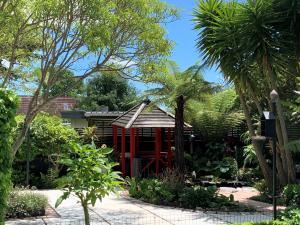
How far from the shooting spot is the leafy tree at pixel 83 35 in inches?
390

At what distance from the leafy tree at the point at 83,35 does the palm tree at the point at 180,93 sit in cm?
427

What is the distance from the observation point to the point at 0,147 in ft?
21.9

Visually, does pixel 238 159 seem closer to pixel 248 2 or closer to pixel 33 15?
pixel 248 2

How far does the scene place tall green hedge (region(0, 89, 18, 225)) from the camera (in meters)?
6.64

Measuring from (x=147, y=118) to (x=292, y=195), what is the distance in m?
7.31

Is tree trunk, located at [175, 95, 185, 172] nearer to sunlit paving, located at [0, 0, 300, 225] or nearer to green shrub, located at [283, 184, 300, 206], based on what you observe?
sunlit paving, located at [0, 0, 300, 225]

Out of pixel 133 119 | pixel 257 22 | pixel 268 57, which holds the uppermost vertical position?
pixel 257 22

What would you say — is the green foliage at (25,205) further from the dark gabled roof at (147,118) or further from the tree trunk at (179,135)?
the dark gabled roof at (147,118)

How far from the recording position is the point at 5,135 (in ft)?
22.0

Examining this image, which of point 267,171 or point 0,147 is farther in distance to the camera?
point 267,171

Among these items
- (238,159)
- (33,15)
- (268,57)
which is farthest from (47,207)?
(238,159)

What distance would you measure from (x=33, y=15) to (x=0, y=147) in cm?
440

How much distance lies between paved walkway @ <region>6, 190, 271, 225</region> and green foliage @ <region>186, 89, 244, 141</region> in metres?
8.91

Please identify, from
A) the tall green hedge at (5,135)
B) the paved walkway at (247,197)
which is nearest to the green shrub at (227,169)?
the paved walkway at (247,197)
